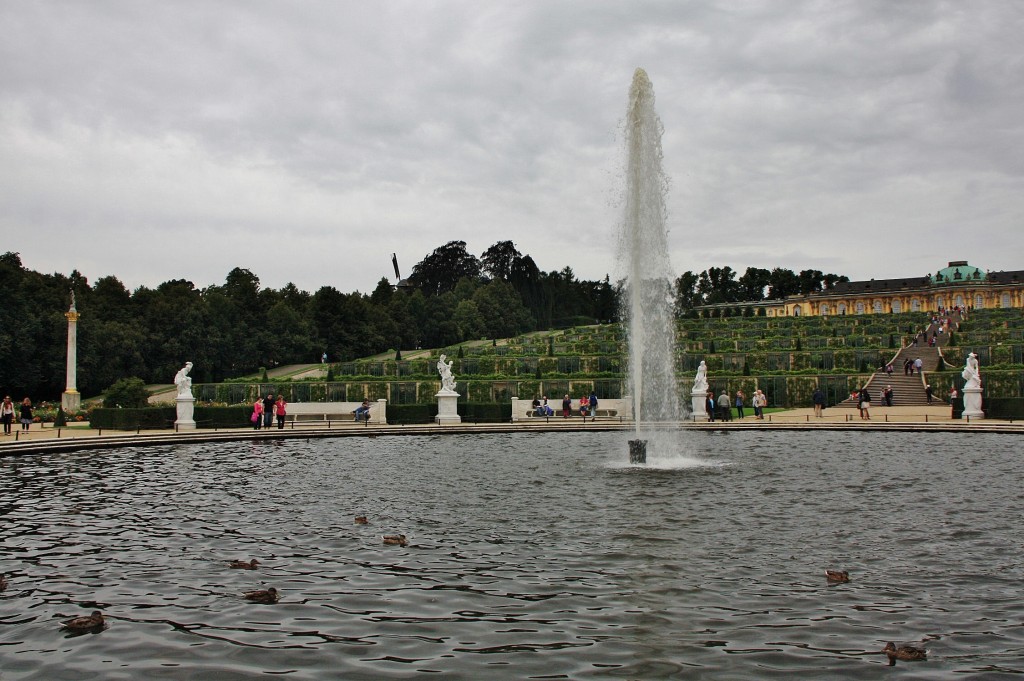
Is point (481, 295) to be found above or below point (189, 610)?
above

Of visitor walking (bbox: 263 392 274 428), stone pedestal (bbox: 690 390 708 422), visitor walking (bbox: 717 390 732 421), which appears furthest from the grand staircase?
visitor walking (bbox: 263 392 274 428)

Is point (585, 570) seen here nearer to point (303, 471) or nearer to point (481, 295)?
point (303, 471)

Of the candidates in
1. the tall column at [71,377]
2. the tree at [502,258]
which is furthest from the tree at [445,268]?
the tall column at [71,377]

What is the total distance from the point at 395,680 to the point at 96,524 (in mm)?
10029

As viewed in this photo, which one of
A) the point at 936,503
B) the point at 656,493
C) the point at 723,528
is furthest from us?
the point at 656,493

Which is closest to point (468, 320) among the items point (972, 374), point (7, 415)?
point (972, 374)

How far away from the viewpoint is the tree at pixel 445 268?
18025 centimetres

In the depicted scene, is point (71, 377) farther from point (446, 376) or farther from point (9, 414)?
point (446, 376)

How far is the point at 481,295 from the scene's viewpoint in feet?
472

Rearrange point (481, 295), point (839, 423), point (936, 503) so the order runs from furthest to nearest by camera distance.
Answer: point (481, 295) < point (839, 423) < point (936, 503)

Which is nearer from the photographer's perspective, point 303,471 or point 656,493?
point 656,493

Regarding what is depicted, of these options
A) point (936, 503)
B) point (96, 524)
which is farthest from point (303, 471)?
point (936, 503)

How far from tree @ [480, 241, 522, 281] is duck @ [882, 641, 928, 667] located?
16689cm

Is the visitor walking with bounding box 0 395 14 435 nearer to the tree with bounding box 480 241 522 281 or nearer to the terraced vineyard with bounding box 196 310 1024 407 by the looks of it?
the terraced vineyard with bounding box 196 310 1024 407
